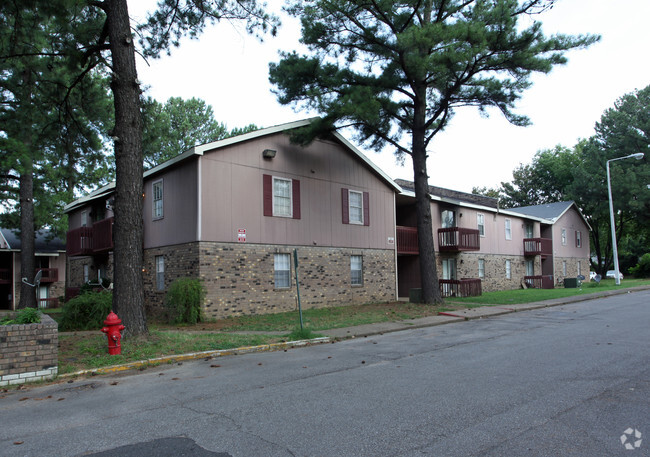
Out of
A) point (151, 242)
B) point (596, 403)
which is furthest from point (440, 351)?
point (151, 242)

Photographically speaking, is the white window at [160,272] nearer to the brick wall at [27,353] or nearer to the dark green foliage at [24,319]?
the dark green foliage at [24,319]

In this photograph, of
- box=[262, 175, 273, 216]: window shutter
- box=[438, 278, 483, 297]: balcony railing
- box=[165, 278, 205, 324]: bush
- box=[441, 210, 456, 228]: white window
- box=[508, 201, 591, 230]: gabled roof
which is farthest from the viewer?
box=[508, 201, 591, 230]: gabled roof

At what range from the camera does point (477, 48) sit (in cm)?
1555

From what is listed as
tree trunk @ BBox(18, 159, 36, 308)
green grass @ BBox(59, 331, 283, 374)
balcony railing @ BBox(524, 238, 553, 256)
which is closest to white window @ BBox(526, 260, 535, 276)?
balcony railing @ BBox(524, 238, 553, 256)

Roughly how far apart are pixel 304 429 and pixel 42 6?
11693 millimetres

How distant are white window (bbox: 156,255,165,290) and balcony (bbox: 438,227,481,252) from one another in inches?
630

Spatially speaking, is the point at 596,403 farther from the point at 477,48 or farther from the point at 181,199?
the point at 181,199

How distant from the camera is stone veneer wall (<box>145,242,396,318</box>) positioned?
16.0 metres

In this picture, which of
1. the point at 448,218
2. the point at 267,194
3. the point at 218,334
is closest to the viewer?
the point at 218,334

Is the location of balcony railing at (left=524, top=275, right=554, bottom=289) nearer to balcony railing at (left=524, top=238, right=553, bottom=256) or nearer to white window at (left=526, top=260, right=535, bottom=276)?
white window at (left=526, top=260, right=535, bottom=276)

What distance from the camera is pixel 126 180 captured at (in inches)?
418

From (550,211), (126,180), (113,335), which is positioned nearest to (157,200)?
(126,180)

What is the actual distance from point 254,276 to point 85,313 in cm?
555

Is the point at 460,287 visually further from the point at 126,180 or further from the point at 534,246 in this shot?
the point at 126,180
